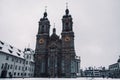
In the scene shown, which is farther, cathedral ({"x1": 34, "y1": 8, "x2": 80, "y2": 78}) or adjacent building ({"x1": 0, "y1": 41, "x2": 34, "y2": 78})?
cathedral ({"x1": 34, "y1": 8, "x2": 80, "y2": 78})

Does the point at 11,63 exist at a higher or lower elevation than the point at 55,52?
lower

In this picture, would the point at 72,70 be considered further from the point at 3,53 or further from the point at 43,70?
the point at 3,53

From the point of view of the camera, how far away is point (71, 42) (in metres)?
68.9

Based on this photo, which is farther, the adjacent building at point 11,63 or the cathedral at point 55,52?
the cathedral at point 55,52

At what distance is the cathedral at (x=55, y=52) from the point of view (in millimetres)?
65812

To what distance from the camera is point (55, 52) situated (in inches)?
2699

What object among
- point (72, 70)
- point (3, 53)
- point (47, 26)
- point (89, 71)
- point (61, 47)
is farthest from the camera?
point (89, 71)

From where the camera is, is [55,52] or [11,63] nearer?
[11,63]

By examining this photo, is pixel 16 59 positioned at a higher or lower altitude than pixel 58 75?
higher

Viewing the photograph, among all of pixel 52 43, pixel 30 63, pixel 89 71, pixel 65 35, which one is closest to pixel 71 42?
pixel 65 35

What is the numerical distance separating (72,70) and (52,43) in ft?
57.8

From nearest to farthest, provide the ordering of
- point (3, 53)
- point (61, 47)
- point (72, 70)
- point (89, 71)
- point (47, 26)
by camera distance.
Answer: point (3, 53) → point (72, 70) → point (61, 47) → point (47, 26) → point (89, 71)

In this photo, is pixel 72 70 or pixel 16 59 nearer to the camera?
pixel 16 59

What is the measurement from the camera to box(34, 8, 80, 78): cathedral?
65812 mm
